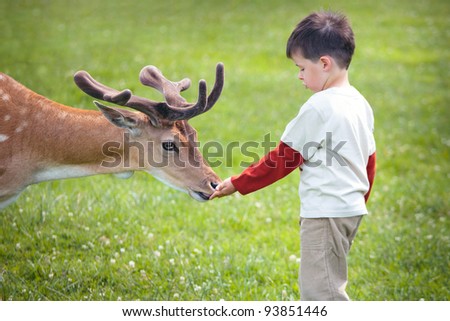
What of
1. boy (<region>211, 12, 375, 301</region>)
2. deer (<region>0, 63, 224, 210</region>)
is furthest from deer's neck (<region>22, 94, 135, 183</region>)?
boy (<region>211, 12, 375, 301</region>)

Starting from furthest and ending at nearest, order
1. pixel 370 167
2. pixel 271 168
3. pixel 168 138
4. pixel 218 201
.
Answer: pixel 218 201, pixel 168 138, pixel 370 167, pixel 271 168

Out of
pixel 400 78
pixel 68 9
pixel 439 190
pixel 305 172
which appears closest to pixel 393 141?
pixel 439 190

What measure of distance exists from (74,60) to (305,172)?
369 inches

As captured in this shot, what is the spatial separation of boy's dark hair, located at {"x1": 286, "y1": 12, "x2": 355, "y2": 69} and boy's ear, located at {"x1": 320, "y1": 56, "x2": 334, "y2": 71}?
0.03m

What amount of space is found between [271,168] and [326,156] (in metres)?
0.33

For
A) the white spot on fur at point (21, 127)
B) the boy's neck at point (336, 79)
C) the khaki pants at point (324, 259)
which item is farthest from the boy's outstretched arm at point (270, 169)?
the white spot on fur at point (21, 127)

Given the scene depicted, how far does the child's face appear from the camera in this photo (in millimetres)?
4121

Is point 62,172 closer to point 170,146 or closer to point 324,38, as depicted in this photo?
point 170,146

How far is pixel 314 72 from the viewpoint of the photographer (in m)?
4.14

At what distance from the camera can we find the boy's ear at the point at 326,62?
160 inches

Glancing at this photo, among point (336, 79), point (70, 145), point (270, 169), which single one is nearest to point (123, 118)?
point (70, 145)

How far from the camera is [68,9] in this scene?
1853 centimetres

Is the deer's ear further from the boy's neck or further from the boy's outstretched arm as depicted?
the boy's neck

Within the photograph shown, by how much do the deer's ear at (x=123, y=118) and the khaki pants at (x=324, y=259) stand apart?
1487mm
